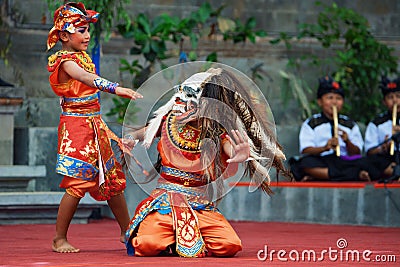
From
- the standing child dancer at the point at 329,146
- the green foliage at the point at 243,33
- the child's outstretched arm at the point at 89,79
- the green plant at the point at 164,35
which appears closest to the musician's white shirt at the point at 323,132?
the standing child dancer at the point at 329,146

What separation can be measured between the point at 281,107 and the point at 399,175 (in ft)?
8.51

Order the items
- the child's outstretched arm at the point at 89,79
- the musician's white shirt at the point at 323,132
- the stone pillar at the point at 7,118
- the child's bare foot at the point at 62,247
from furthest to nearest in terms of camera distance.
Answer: the musician's white shirt at the point at 323,132 → the stone pillar at the point at 7,118 → the child's bare foot at the point at 62,247 → the child's outstretched arm at the point at 89,79

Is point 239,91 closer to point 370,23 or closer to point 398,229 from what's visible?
point 398,229

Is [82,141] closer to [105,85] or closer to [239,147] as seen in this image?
[105,85]

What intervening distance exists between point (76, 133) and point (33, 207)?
7.72ft

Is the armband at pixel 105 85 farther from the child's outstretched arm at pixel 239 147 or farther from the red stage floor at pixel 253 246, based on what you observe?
the red stage floor at pixel 253 246

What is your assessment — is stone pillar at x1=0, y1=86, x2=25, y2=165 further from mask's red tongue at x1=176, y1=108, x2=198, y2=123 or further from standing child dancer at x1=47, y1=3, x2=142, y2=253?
mask's red tongue at x1=176, y1=108, x2=198, y2=123

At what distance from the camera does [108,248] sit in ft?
20.4

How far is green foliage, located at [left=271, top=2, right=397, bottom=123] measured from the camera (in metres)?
10.6

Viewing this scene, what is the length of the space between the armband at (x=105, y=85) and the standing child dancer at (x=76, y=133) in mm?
202

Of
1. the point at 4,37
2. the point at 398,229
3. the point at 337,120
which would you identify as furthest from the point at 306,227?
the point at 4,37

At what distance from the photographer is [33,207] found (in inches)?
320

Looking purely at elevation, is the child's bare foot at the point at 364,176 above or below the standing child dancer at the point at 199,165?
below

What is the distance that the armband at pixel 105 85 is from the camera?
5.48 m
